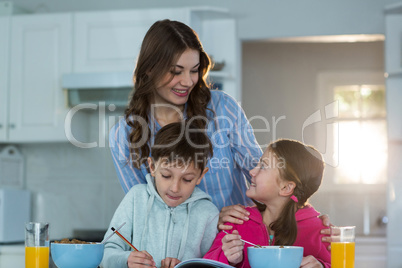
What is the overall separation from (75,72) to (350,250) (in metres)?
3.04

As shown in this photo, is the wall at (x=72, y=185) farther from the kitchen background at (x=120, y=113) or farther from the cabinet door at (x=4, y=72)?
the cabinet door at (x=4, y=72)

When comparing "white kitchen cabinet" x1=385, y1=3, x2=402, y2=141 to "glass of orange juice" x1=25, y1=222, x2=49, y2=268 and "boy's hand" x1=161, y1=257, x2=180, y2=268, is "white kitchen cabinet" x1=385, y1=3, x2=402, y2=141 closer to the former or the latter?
"boy's hand" x1=161, y1=257, x2=180, y2=268

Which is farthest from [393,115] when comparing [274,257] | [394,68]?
[274,257]

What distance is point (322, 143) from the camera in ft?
18.0

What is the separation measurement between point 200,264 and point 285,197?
597 millimetres

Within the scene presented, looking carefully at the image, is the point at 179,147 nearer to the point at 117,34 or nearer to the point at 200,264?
the point at 200,264

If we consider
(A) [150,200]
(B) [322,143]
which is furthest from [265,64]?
(A) [150,200]

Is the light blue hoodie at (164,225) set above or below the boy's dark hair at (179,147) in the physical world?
below

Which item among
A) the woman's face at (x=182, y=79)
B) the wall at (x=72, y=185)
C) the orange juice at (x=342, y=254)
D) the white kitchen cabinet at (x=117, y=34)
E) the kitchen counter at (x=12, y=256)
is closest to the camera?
the orange juice at (x=342, y=254)

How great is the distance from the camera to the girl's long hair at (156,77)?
184cm

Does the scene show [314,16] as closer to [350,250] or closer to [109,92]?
[109,92]

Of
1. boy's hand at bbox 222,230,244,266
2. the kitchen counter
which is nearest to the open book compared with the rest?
boy's hand at bbox 222,230,244,266

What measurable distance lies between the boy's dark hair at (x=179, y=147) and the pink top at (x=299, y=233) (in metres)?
0.21

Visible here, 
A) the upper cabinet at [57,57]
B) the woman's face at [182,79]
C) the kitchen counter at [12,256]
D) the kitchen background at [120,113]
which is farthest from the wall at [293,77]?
the woman's face at [182,79]
